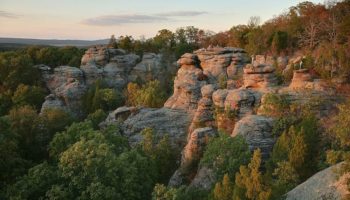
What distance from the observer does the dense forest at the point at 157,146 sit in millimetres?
26688

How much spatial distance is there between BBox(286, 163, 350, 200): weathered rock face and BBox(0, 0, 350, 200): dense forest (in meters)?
0.88

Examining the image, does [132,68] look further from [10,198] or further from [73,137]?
[10,198]

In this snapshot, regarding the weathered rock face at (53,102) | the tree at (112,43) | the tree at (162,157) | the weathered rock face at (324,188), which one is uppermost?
the tree at (112,43)

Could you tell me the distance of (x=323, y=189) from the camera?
968 inches

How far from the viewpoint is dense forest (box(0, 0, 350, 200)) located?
2669cm

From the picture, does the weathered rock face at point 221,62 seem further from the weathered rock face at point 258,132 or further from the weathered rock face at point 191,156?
the weathered rock face at point 191,156

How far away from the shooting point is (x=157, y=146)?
3875cm

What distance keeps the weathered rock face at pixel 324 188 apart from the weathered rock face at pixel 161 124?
66.2 ft

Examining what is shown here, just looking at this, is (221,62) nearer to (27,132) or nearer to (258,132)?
(258,132)

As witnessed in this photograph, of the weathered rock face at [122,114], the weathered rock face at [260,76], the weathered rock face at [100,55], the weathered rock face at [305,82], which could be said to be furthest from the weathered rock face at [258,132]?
the weathered rock face at [100,55]

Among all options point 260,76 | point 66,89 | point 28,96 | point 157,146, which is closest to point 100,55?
point 66,89

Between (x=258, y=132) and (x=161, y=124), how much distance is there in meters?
13.9

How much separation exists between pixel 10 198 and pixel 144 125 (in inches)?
873

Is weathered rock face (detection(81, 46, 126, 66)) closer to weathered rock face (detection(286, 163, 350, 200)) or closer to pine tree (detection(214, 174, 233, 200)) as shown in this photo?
pine tree (detection(214, 174, 233, 200))
